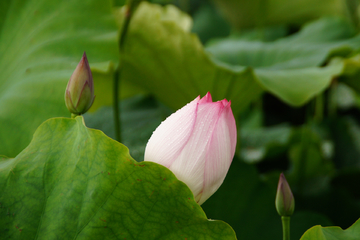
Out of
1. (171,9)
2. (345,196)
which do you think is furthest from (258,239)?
(171,9)

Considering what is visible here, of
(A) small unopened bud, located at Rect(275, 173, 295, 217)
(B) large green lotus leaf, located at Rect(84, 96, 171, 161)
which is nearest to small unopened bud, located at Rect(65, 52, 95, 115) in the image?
(A) small unopened bud, located at Rect(275, 173, 295, 217)

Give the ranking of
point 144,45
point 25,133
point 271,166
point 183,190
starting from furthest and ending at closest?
point 271,166, point 144,45, point 25,133, point 183,190

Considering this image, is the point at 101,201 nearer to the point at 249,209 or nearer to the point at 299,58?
the point at 249,209

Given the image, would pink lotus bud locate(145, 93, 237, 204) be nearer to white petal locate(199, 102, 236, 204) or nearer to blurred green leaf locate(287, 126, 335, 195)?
white petal locate(199, 102, 236, 204)

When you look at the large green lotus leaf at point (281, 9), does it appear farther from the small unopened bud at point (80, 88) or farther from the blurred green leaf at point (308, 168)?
the small unopened bud at point (80, 88)

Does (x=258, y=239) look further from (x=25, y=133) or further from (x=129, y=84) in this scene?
(x=129, y=84)

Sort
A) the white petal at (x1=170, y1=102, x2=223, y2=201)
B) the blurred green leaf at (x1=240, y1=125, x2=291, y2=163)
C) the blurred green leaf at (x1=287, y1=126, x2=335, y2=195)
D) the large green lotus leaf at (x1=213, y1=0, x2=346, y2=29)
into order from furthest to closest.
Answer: the large green lotus leaf at (x1=213, y1=0, x2=346, y2=29)
the blurred green leaf at (x1=240, y1=125, x2=291, y2=163)
the blurred green leaf at (x1=287, y1=126, x2=335, y2=195)
the white petal at (x1=170, y1=102, x2=223, y2=201)

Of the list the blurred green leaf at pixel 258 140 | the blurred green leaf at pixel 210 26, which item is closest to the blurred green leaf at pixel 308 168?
the blurred green leaf at pixel 258 140
